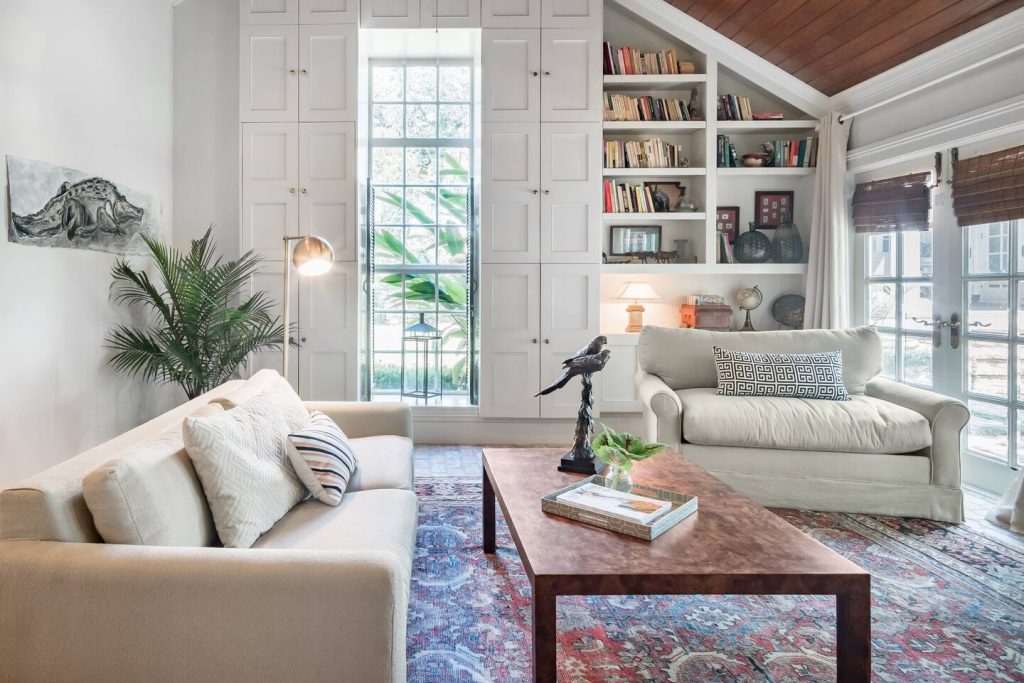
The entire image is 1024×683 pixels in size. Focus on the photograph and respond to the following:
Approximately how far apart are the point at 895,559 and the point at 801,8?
3089mm

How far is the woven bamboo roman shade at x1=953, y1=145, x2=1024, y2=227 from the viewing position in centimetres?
304

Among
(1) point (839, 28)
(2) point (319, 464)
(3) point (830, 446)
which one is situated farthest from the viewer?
(1) point (839, 28)

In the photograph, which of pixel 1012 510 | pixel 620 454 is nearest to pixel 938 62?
pixel 1012 510

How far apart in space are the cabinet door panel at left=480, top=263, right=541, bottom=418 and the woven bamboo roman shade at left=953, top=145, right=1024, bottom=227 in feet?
7.94

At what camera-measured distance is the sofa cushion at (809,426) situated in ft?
9.52

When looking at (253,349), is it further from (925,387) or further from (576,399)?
(925,387)

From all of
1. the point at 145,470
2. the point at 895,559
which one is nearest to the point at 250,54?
the point at 145,470

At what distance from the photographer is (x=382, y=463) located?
92.2 inches

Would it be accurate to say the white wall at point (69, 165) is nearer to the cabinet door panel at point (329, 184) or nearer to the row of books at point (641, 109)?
the cabinet door panel at point (329, 184)

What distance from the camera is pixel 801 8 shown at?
12.3ft

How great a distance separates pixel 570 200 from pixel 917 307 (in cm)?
221

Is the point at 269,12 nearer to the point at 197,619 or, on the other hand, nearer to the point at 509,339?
the point at 509,339

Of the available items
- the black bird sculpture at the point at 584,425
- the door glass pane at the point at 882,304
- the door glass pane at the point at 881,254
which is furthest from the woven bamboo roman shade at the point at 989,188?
the black bird sculpture at the point at 584,425

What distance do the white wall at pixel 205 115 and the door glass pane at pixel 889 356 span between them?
4.42m
